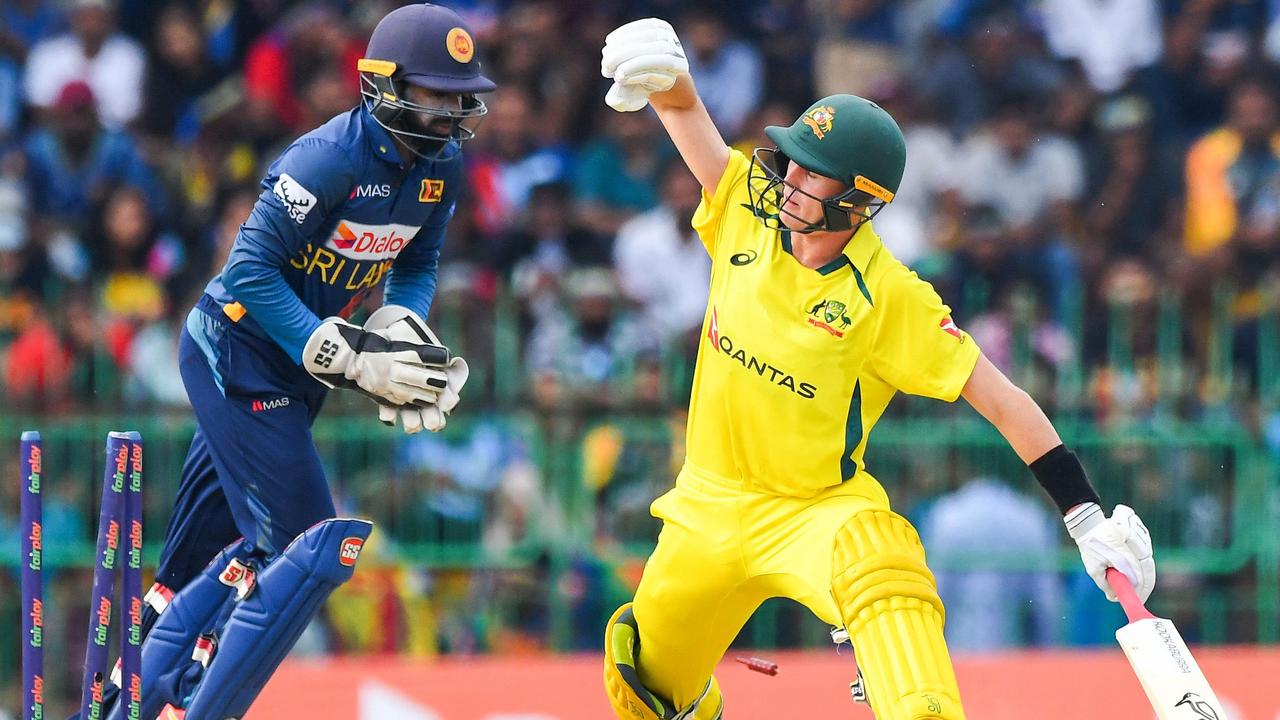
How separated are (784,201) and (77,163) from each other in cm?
645

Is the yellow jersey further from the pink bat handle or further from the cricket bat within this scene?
the cricket bat

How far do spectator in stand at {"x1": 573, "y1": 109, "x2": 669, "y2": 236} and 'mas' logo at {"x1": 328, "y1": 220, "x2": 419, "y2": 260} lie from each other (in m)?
4.89

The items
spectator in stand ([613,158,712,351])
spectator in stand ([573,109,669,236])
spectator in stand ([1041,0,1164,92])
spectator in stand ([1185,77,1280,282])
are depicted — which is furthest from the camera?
spectator in stand ([1041,0,1164,92])

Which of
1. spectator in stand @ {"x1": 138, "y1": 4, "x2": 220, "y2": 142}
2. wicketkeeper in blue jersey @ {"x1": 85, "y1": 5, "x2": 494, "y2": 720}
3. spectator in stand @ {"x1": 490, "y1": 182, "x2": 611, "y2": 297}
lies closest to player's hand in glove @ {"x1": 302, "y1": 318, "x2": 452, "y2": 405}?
wicketkeeper in blue jersey @ {"x1": 85, "y1": 5, "x2": 494, "y2": 720}

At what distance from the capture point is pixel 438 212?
21.4 ft

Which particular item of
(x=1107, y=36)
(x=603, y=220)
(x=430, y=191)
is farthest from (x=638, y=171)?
(x=430, y=191)

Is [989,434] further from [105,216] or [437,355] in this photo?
[105,216]

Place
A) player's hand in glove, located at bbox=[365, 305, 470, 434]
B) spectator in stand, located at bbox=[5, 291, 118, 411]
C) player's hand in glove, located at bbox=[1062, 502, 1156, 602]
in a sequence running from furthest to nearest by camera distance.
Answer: spectator in stand, located at bbox=[5, 291, 118, 411]
player's hand in glove, located at bbox=[365, 305, 470, 434]
player's hand in glove, located at bbox=[1062, 502, 1156, 602]

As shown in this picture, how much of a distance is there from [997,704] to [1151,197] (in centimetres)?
427

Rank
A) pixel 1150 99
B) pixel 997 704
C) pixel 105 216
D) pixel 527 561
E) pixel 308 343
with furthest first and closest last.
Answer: pixel 1150 99, pixel 105 216, pixel 527 561, pixel 997 704, pixel 308 343

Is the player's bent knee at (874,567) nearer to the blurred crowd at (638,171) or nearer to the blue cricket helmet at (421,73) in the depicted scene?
the blue cricket helmet at (421,73)

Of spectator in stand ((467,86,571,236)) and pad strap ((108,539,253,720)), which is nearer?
pad strap ((108,539,253,720))

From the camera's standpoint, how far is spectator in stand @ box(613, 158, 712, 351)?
10609 millimetres

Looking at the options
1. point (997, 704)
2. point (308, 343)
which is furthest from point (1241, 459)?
point (308, 343)
